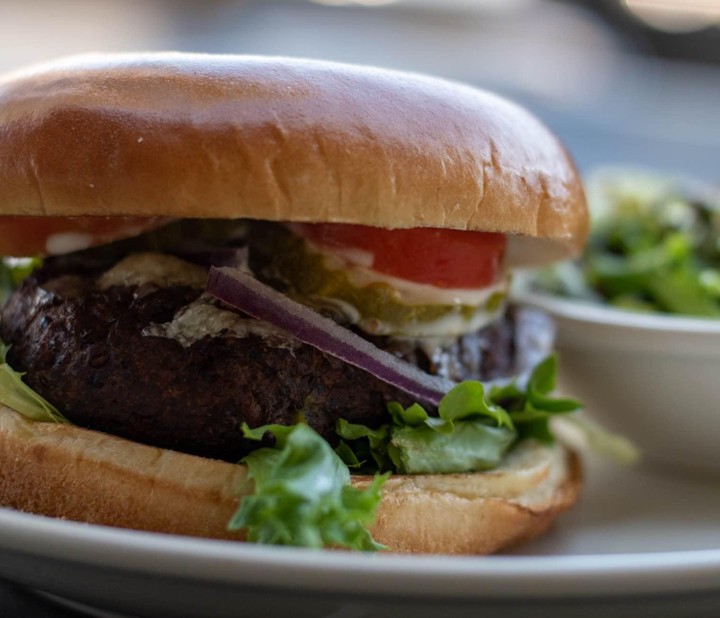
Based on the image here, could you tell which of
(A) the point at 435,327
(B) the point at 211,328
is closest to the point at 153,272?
(B) the point at 211,328

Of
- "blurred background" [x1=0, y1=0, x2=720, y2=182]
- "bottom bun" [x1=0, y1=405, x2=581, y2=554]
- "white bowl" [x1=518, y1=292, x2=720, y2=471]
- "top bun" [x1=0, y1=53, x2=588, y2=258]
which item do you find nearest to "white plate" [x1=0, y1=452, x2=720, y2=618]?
"bottom bun" [x1=0, y1=405, x2=581, y2=554]

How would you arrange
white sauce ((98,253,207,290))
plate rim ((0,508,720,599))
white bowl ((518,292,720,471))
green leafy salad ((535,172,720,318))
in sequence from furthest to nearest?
green leafy salad ((535,172,720,318)) < white bowl ((518,292,720,471)) < white sauce ((98,253,207,290)) < plate rim ((0,508,720,599))

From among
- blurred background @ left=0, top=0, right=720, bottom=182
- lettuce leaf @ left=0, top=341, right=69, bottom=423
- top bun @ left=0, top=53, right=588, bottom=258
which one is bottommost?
blurred background @ left=0, top=0, right=720, bottom=182

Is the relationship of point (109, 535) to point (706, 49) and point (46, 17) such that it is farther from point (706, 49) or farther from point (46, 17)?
point (706, 49)

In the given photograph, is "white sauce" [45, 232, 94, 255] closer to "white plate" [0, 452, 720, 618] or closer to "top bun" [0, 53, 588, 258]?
"top bun" [0, 53, 588, 258]

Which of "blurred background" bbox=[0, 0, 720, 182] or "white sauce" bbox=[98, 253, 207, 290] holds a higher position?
"white sauce" bbox=[98, 253, 207, 290]

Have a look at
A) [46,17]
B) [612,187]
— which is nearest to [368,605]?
[612,187]
